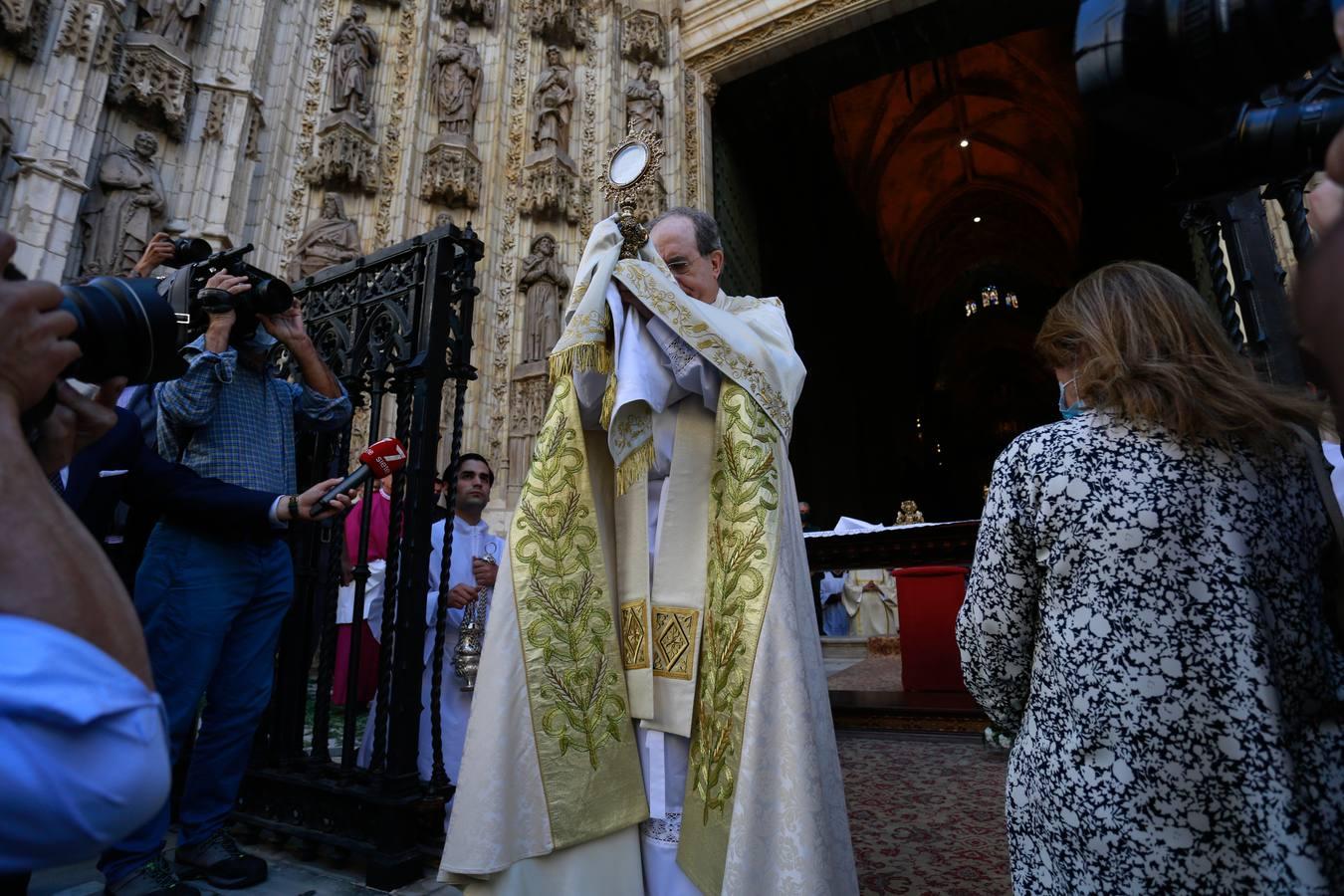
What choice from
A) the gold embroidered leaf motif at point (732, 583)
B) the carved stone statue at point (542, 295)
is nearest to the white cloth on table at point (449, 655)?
the gold embroidered leaf motif at point (732, 583)

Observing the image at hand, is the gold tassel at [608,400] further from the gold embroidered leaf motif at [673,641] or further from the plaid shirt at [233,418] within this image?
the plaid shirt at [233,418]

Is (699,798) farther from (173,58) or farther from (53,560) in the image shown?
(173,58)

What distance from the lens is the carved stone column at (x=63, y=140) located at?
15.3ft

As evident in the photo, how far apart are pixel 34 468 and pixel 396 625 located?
1.81 metres

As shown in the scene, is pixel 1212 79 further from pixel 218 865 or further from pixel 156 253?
pixel 156 253

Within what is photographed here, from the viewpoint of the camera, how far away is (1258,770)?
0.93 meters

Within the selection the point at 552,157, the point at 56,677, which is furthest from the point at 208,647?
the point at 552,157

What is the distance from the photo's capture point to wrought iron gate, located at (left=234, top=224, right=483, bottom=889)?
2.11 metres

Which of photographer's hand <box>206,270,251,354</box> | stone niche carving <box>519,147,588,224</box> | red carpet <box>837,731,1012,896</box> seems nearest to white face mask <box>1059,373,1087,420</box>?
red carpet <box>837,731,1012,896</box>

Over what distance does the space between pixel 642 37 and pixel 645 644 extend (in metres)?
8.85

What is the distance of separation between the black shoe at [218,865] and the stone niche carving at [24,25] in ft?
18.2

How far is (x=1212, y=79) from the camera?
68 centimetres

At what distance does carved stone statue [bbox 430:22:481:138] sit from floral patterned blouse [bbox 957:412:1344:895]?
768cm

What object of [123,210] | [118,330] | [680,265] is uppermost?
[123,210]
